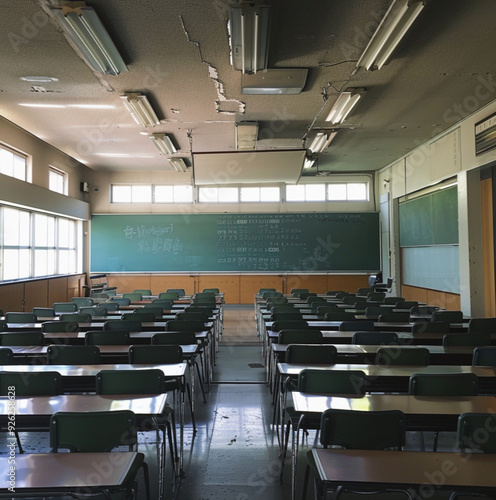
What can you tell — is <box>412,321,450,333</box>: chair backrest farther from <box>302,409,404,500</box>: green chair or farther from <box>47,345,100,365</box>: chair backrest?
<box>47,345,100,365</box>: chair backrest

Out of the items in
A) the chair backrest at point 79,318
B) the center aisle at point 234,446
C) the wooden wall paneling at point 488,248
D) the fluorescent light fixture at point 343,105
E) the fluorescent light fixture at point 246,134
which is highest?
the fluorescent light fixture at point 246,134

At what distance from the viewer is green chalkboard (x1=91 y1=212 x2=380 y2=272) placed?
1313cm

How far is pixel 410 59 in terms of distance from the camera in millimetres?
5484

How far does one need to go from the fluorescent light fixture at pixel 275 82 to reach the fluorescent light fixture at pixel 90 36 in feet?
5.37

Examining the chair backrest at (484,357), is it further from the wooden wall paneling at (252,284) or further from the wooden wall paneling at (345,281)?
the wooden wall paneling at (252,284)

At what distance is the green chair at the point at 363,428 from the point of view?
215cm

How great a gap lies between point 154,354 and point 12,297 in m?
6.10

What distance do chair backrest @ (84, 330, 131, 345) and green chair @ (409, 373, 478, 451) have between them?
9.20 feet

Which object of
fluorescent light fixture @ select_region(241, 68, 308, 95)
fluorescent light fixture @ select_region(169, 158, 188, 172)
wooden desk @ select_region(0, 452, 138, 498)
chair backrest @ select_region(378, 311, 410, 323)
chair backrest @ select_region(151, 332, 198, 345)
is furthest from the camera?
fluorescent light fixture @ select_region(169, 158, 188, 172)

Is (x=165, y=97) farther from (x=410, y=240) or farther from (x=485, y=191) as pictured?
(x=410, y=240)

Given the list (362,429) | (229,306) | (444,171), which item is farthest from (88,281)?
(362,429)

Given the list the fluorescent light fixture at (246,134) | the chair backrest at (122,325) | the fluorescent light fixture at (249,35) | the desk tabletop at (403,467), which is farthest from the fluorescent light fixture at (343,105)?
the desk tabletop at (403,467)

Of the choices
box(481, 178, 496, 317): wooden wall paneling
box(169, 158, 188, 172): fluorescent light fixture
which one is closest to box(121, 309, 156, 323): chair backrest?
box(481, 178, 496, 317): wooden wall paneling

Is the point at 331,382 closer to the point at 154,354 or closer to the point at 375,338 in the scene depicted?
the point at 154,354
